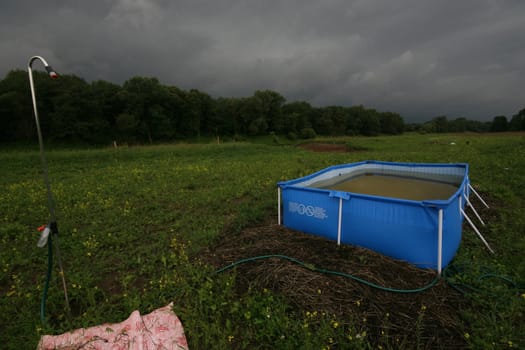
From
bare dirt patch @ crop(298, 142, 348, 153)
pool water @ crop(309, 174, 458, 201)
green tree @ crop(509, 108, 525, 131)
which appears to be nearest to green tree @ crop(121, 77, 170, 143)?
bare dirt patch @ crop(298, 142, 348, 153)

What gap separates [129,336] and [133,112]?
36601 mm

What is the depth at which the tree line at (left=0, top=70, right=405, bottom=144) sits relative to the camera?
2622 centimetres

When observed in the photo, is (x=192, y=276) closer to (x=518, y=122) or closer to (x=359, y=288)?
(x=359, y=288)

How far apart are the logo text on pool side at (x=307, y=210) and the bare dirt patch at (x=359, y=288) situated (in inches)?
14.6

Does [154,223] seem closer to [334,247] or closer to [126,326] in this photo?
[126,326]

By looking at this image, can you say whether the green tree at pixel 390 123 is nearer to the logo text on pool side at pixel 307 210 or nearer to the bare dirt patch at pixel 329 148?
the bare dirt patch at pixel 329 148

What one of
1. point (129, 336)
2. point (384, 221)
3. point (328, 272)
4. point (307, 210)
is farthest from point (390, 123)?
point (129, 336)

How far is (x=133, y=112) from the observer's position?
32.7 meters

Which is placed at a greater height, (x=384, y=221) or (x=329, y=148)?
(x=329, y=148)

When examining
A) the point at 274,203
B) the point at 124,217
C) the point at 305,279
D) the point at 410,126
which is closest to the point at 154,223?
the point at 124,217

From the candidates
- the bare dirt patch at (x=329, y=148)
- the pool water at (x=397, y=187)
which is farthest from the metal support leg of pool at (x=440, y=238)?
the bare dirt patch at (x=329, y=148)

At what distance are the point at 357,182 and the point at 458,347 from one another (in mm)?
4810

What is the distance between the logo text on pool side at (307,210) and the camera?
3.48 meters

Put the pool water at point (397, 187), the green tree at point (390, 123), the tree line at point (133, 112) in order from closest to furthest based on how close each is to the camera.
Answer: the pool water at point (397, 187)
the tree line at point (133, 112)
the green tree at point (390, 123)
